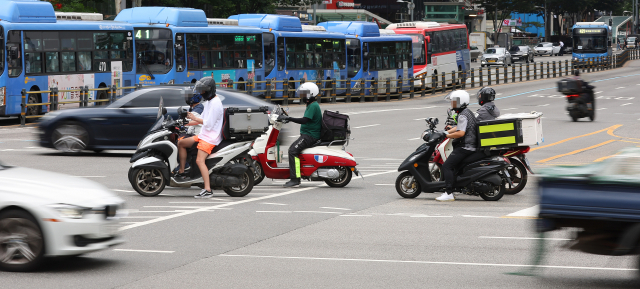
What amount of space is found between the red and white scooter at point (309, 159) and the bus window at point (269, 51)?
77.0 ft

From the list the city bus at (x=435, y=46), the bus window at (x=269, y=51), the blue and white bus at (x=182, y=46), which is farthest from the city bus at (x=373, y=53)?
the blue and white bus at (x=182, y=46)

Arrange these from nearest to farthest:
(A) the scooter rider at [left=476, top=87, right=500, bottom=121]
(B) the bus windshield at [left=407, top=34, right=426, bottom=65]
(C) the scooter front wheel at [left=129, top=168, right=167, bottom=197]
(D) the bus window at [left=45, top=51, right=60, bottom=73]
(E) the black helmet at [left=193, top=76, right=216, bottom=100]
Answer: (E) the black helmet at [left=193, top=76, right=216, bottom=100], (C) the scooter front wheel at [left=129, top=168, right=167, bottom=197], (A) the scooter rider at [left=476, top=87, right=500, bottom=121], (D) the bus window at [left=45, top=51, right=60, bottom=73], (B) the bus windshield at [left=407, top=34, right=426, bottom=65]

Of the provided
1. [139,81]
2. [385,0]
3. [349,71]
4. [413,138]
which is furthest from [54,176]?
[385,0]

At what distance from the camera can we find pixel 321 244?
902 cm

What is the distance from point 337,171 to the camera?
45.2 feet

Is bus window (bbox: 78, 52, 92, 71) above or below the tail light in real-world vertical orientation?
above

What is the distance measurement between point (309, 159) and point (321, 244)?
4622 millimetres

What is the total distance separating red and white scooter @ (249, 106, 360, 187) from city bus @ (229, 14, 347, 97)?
23078 mm

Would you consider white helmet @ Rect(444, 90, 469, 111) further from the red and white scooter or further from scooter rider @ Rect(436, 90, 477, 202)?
the red and white scooter

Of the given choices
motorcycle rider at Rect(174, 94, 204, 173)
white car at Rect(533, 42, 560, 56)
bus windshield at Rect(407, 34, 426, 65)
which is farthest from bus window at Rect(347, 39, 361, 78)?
white car at Rect(533, 42, 560, 56)

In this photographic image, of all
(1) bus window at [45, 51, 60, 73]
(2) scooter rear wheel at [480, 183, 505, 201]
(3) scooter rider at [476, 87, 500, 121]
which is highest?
(1) bus window at [45, 51, 60, 73]

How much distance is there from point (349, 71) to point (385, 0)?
171ft

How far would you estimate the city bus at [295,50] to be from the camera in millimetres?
37500

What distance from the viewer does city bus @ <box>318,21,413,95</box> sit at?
42812 mm
